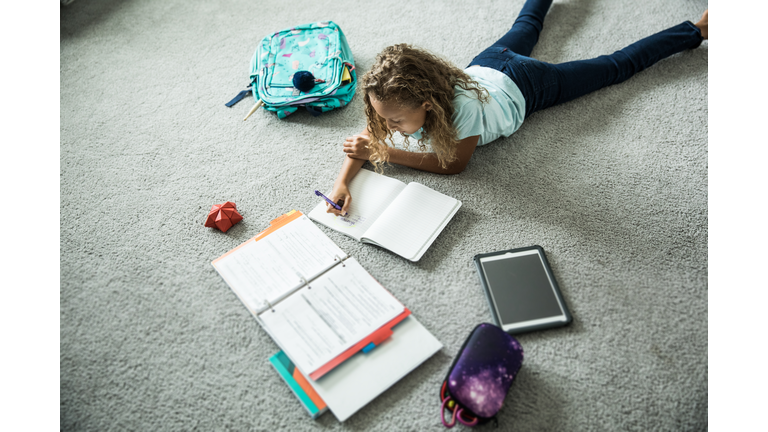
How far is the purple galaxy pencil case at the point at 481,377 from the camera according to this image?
2.28 feet

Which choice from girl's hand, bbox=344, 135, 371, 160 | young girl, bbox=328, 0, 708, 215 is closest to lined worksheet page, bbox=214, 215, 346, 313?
young girl, bbox=328, 0, 708, 215

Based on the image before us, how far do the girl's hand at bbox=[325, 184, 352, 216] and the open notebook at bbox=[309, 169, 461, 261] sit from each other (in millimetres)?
14

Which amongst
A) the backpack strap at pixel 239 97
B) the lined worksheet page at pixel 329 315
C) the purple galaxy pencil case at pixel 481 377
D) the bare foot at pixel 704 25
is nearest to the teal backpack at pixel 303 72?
the backpack strap at pixel 239 97

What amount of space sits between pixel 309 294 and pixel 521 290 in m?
0.46

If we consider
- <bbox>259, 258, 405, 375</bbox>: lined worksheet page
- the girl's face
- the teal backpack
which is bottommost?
<bbox>259, 258, 405, 375</bbox>: lined worksheet page

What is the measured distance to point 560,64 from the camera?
1.22 m

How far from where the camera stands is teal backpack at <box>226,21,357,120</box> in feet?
4.16

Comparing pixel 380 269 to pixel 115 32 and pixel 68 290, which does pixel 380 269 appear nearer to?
pixel 68 290

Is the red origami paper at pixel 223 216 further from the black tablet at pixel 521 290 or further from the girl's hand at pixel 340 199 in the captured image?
the black tablet at pixel 521 290

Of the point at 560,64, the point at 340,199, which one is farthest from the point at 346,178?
the point at 560,64

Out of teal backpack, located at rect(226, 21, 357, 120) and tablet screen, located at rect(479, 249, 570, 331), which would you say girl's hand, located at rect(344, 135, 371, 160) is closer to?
teal backpack, located at rect(226, 21, 357, 120)

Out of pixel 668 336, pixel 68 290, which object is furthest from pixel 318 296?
pixel 668 336

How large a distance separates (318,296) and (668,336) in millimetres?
729

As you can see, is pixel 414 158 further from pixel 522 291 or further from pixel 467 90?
pixel 522 291
